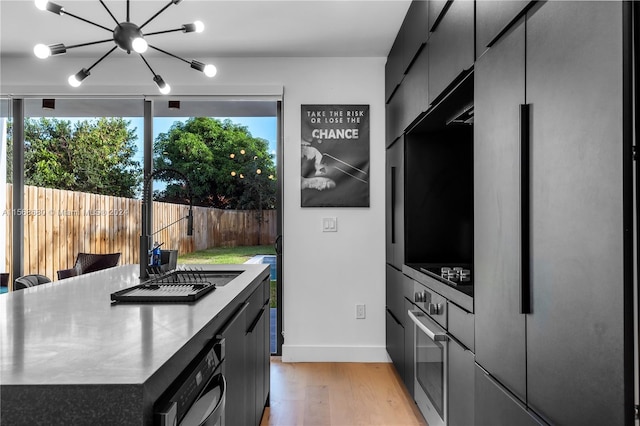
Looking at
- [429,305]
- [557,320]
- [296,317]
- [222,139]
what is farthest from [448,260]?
[222,139]

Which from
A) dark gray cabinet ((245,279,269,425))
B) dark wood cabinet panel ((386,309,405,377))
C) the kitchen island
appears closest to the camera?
the kitchen island

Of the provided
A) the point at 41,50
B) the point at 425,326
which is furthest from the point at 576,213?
the point at 41,50

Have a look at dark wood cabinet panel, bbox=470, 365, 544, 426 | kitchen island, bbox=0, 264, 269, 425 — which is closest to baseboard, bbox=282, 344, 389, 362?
dark wood cabinet panel, bbox=470, 365, 544, 426

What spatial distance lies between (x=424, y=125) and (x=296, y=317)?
1.91m

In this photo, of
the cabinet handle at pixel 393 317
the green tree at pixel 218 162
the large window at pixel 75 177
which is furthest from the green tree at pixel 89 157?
the cabinet handle at pixel 393 317

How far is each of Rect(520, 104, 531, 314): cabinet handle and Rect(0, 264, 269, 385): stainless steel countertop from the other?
0.85 m

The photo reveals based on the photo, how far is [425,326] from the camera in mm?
2105

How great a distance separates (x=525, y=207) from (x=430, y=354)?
1.17 metres

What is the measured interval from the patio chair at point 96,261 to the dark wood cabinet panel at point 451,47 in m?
2.86

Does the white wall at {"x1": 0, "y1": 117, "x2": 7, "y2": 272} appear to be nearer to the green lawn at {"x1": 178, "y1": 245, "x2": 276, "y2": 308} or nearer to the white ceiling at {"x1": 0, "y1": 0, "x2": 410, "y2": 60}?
the white ceiling at {"x1": 0, "y1": 0, "x2": 410, "y2": 60}

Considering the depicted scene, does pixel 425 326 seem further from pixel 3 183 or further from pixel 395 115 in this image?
pixel 3 183

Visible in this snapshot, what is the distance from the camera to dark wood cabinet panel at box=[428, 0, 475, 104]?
159cm

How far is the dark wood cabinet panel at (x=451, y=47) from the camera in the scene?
159 centimetres

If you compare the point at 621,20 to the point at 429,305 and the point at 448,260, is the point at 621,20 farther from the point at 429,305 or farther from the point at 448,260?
the point at 448,260
